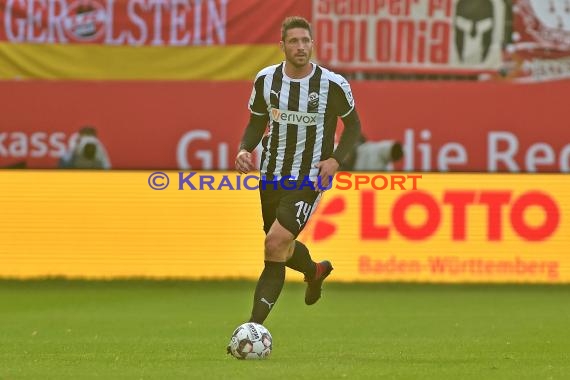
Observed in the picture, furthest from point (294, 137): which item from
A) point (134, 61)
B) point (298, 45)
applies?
point (134, 61)

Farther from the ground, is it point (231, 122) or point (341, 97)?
point (341, 97)

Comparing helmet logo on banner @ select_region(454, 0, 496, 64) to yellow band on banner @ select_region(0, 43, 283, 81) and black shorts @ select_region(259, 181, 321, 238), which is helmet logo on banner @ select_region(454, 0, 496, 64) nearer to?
yellow band on banner @ select_region(0, 43, 283, 81)

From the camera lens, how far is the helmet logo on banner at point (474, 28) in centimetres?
1753

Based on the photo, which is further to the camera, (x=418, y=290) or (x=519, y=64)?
(x=519, y=64)

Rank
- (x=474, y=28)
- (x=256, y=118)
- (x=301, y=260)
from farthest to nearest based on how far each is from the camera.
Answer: (x=474, y=28) < (x=301, y=260) < (x=256, y=118)

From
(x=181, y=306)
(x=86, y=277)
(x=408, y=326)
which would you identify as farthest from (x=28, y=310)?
(x=408, y=326)

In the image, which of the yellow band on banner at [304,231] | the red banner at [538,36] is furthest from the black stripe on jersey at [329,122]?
the red banner at [538,36]

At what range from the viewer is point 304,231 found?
14.4 m

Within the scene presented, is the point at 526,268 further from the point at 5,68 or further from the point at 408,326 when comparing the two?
the point at 5,68

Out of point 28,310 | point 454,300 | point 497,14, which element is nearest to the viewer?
point 28,310

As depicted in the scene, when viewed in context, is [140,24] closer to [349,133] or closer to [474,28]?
[474,28]

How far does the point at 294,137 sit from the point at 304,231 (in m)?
6.36

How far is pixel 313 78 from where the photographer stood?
8.14 m

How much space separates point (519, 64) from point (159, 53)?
4.61 m
